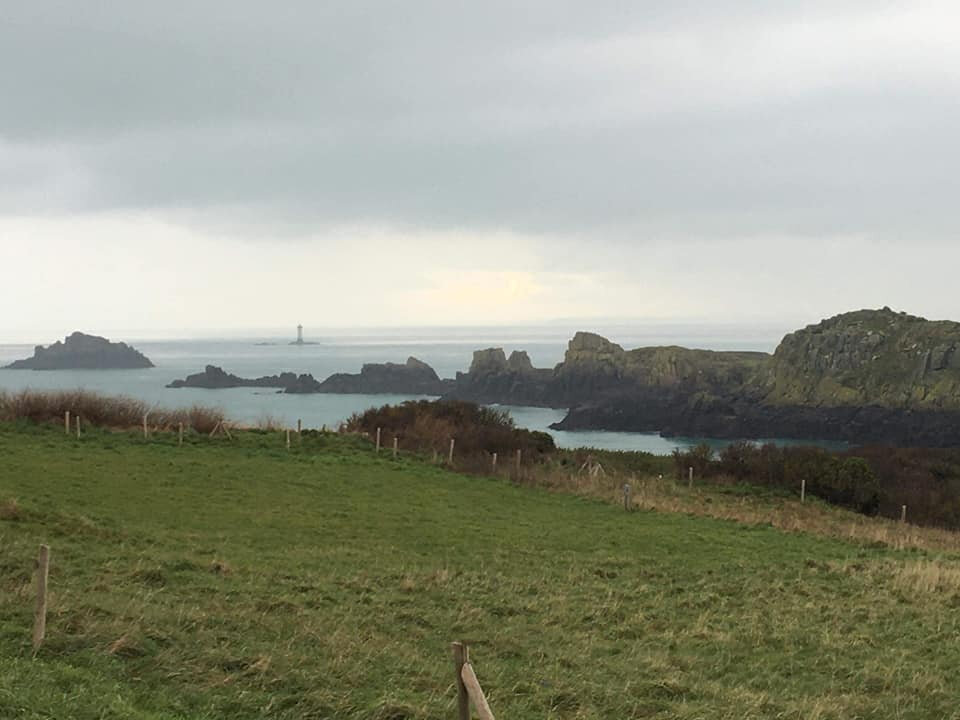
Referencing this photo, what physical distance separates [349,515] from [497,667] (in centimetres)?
1257

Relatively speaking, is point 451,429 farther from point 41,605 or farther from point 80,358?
point 80,358

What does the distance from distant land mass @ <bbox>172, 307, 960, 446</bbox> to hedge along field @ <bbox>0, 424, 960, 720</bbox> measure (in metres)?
87.3

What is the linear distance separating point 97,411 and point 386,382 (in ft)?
360

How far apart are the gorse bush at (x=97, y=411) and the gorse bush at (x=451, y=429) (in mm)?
8087

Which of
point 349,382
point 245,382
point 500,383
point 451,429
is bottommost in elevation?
point 245,382

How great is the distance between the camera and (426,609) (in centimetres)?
1211

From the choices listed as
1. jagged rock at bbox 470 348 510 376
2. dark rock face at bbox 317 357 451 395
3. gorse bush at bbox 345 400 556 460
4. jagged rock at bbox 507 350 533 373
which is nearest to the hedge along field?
gorse bush at bbox 345 400 556 460

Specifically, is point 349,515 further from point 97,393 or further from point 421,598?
point 97,393

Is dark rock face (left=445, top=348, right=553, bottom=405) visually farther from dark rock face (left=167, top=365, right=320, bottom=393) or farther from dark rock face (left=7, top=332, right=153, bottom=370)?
dark rock face (left=7, top=332, right=153, bottom=370)

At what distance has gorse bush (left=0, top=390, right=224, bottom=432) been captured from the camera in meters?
32.0

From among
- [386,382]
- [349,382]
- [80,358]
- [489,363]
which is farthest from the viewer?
[80,358]

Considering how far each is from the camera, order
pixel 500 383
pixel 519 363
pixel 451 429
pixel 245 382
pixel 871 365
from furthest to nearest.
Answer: pixel 519 363 → pixel 245 382 → pixel 500 383 → pixel 871 365 → pixel 451 429

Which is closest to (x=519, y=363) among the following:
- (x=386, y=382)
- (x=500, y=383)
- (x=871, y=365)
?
(x=500, y=383)

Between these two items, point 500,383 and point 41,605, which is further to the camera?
point 500,383
